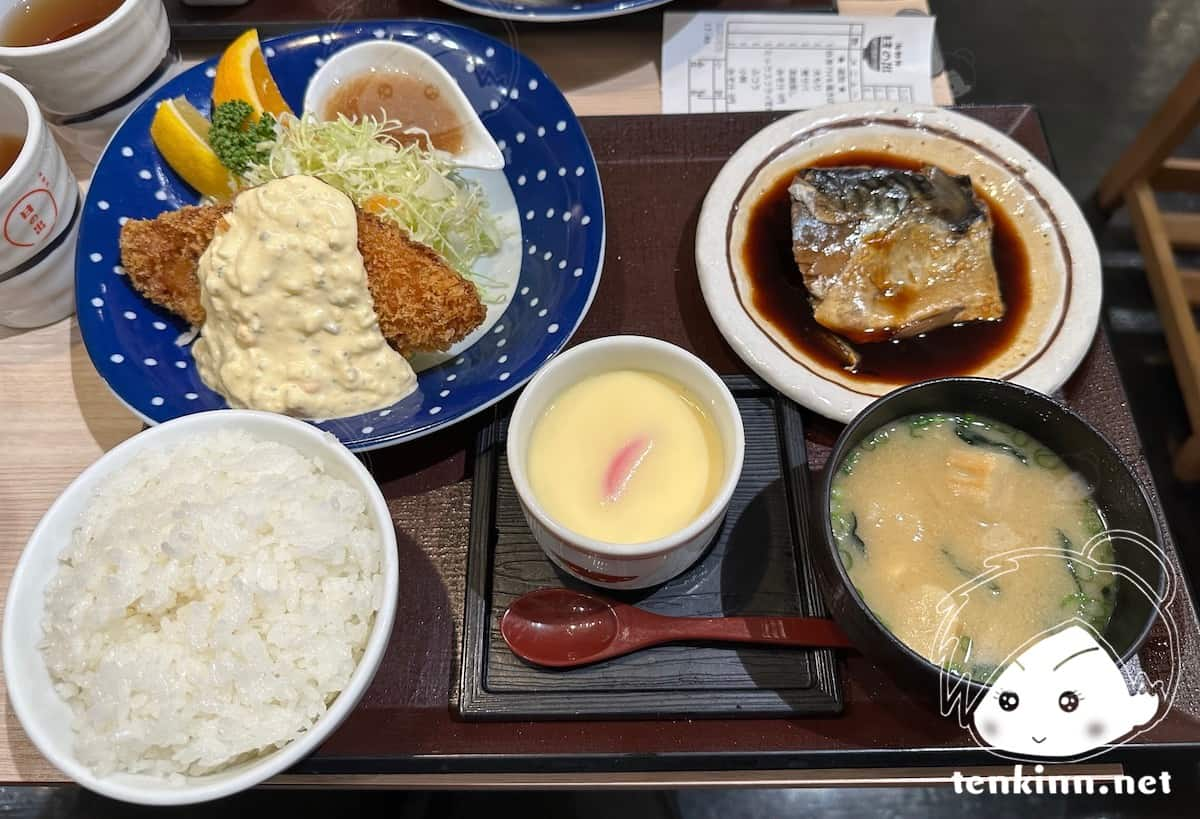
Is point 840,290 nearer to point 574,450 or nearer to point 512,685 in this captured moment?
point 574,450

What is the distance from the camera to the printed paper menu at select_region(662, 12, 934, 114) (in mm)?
2170

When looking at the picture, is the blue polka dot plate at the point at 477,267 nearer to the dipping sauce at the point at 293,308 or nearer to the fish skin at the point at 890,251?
the dipping sauce at the point at 293,308

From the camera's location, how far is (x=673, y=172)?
6.51 feet

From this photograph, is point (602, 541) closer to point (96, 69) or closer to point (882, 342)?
point (882, 342)

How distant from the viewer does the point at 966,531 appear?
129cm

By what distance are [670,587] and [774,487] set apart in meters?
0.28

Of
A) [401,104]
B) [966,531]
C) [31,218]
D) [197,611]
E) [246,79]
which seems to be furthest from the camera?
[401,104]

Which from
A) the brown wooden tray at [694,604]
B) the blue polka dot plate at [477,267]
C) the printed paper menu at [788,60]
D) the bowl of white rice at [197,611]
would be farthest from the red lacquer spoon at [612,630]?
the printed paper menu at [788,60]

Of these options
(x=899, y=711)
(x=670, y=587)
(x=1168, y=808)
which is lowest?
(x=1168, y=808)

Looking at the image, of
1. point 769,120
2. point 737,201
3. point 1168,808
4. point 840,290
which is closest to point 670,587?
point 840,290

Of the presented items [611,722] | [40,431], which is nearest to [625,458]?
[611,722]

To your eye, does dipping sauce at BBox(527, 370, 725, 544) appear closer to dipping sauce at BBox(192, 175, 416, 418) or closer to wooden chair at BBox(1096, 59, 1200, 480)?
dipping sauce at BBox(192, 175, 416, 418)

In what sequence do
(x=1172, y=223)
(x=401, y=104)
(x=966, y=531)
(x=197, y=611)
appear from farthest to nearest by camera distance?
1. (x=1172, y=223)
2. (x=401, y=104)
3. (x=966, y=531)
4. (x=197, y=611)

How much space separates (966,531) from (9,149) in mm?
1994
